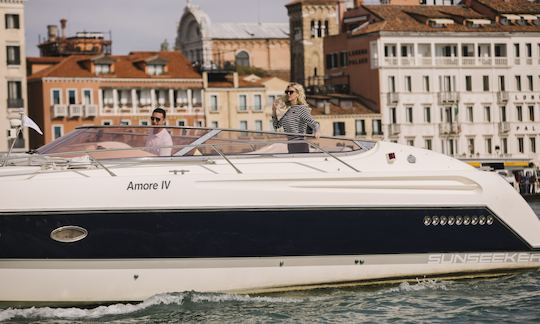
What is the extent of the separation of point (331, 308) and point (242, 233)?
1141 mm

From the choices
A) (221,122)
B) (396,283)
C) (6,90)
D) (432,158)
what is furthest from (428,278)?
(221,122)

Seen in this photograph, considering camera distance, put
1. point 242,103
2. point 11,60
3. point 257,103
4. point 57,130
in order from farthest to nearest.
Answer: point 257,103 → point 242,103 → point 57,130 → point 11,60

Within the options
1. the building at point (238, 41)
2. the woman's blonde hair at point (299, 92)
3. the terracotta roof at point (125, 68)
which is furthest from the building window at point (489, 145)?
the woman's blonde hair at point (299, 92)

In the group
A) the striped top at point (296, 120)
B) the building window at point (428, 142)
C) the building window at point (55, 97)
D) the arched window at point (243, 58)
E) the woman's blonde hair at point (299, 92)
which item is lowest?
the building window at point (428, 142)

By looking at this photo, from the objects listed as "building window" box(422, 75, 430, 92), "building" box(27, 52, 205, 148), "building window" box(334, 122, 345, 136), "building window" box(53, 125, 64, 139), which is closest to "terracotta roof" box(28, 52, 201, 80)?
"building" box(27, 52, 205, 148)

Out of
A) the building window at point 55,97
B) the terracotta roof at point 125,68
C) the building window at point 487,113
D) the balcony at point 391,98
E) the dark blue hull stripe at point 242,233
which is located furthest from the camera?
the building window at point 487,113

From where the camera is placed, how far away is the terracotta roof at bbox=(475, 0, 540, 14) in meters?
75.6

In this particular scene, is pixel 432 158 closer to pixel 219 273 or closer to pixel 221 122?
pixel 219 273

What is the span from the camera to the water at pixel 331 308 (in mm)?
11672

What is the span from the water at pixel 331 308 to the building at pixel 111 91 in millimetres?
50162

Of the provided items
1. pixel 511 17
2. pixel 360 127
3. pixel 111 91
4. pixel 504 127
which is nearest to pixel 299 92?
pixel 111 91

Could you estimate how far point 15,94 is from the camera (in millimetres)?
59719

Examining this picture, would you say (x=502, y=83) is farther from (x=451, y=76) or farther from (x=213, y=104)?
(x=213, y=104)

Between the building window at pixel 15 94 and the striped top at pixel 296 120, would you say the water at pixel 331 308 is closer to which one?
the striped top at pixel 296 120
